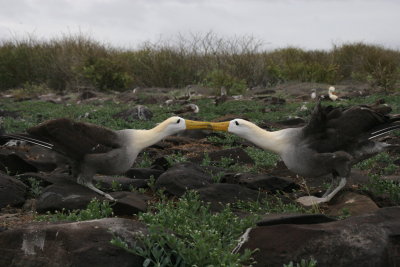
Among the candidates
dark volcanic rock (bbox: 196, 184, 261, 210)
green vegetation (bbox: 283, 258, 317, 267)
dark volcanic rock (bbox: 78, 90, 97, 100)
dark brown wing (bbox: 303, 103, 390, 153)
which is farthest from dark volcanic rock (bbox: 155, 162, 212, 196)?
dark volcanic rock (bbox: 78, 90, 97, 100)

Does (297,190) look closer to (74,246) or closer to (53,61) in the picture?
(74,246)

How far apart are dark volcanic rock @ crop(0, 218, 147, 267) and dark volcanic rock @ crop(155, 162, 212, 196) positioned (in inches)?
82.5

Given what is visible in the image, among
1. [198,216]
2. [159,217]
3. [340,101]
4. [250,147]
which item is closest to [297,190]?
[198,216]

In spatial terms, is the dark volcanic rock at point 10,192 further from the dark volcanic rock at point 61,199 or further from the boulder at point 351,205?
the boulder at point 351,205

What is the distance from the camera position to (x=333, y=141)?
18.8ft

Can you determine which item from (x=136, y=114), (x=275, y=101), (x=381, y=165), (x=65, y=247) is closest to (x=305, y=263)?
(x=65, y=247)

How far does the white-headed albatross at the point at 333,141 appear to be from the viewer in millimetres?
5715

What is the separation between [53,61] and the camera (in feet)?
83.4

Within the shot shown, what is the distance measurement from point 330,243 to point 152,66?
21.6 metres

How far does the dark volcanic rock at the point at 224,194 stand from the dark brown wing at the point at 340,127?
0.77m

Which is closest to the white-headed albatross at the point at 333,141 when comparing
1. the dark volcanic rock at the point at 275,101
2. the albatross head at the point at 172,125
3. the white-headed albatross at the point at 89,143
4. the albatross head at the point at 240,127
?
the albatross head at the point at 240,127

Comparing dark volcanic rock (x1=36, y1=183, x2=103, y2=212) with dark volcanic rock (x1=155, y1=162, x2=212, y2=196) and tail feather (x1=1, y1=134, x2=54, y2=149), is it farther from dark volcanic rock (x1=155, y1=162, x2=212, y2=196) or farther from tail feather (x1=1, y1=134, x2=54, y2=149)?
dark volcanic rock (x1=155, y1=162, x2=212, y2=196)

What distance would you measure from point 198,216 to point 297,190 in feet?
7.16

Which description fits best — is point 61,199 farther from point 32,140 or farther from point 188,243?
point 188,243
